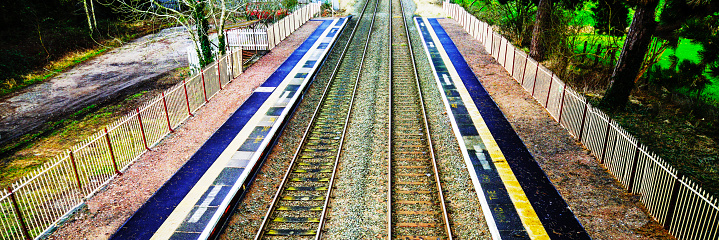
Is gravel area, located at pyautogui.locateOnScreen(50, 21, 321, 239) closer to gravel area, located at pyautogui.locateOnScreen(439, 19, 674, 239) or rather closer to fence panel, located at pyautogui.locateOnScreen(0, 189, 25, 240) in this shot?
fence panel, located at pyautogui.locateOnScreen(0, 189, 25, 240)

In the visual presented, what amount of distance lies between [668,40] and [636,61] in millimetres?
2933

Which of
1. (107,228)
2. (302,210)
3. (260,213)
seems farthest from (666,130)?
(107,228)

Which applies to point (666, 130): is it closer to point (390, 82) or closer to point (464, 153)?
point (464, 153)

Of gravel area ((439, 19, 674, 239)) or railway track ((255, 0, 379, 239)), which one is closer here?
gravel area ((439, 19, 674, 239))

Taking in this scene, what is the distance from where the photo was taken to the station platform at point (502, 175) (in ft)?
28.5

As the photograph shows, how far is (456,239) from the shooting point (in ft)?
27.9

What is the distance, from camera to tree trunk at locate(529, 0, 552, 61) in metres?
22.2

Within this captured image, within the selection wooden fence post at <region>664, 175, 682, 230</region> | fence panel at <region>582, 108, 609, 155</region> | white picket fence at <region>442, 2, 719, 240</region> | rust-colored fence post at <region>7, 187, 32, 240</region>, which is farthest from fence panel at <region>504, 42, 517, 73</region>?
rust-colored fence post at <region>7, 187, 32, 240</region>

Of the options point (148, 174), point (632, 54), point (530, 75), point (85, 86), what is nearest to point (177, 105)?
point (148, 174)

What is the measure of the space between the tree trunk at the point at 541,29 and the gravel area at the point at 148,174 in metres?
15.4

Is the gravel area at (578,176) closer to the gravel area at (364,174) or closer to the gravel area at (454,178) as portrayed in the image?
the gravel area at (454,178)

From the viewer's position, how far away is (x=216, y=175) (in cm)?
1100

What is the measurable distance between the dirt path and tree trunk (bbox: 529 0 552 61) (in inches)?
735

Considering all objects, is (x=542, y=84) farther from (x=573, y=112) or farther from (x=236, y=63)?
(x=236, y=63)
